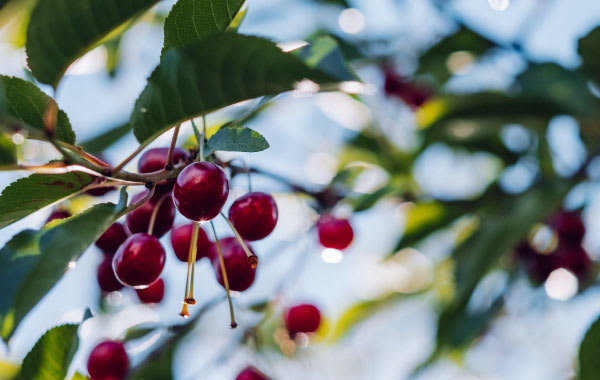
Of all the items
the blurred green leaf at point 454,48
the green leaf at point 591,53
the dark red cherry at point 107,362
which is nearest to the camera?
Result: the dark red cherry at point 107,362

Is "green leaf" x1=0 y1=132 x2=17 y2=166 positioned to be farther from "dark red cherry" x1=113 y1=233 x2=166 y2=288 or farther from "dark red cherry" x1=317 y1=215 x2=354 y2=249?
"dark red cherry" x1=317 y1=215 x2=354 y2=249

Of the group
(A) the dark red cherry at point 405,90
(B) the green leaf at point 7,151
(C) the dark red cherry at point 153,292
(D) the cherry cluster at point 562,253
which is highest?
(B) the green leaf at point 7,151

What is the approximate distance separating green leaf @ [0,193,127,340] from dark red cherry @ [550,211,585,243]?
1.98m

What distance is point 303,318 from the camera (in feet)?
7.04

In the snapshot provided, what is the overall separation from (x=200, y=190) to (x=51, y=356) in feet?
1.46

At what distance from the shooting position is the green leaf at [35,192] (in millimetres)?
850

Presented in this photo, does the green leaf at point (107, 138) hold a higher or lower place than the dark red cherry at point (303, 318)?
higher

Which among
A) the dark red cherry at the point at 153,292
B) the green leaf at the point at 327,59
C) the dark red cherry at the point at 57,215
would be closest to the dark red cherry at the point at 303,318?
the dark red cherry at the point at 153,292

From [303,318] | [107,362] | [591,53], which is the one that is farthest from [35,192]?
[591,53]

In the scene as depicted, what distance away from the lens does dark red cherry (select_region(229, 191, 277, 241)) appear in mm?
1094

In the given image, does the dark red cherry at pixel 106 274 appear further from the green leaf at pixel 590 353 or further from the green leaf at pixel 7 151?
the green leaf at pixel 590 353

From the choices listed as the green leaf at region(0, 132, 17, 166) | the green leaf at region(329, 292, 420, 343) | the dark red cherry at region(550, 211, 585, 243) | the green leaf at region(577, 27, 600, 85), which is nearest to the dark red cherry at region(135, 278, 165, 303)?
the green leaf at region(0, 132, 17, 166)

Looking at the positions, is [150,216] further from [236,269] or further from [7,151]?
[7,151]

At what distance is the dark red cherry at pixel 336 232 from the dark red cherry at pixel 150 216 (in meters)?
0.81
